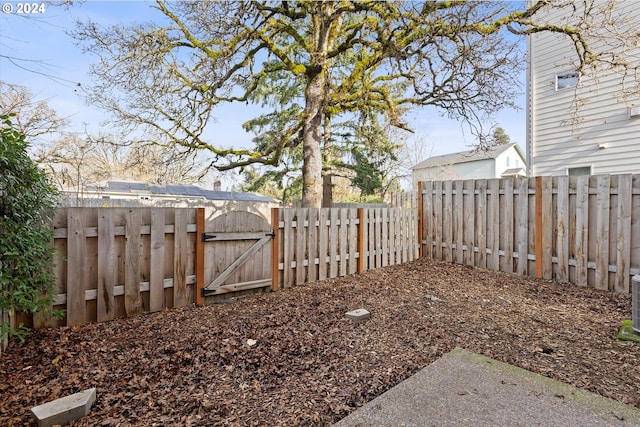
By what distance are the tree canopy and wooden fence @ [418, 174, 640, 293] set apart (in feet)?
5.99

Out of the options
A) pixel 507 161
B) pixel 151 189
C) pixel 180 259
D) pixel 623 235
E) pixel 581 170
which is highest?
pixel 507 161

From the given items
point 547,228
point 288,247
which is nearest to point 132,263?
point 288,247

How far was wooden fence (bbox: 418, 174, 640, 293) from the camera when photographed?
14.2 feet

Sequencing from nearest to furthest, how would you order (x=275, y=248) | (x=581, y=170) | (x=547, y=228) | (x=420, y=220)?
1. (x=275, y=248)
2. (x=547, y=228)
3. (x=420, y=220)
4. (x=581, y=170)

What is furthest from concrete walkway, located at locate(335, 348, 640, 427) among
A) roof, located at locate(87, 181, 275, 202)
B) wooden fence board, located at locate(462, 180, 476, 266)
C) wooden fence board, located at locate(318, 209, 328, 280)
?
roof, located at locate(87, 181, 275, 202)

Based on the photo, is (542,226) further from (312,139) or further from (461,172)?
(461,172)

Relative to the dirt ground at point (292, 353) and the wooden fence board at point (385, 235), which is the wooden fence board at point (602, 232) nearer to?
the dirt ground at point (292, 353)

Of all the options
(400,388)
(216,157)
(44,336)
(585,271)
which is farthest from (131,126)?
(585,271)

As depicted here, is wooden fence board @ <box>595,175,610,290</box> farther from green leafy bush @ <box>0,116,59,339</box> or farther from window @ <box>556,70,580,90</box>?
green leafy bush @ <box>0,116,59,339</box>

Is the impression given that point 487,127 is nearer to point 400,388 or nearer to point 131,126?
point 400,388

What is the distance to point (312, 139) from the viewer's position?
7094 millimetres

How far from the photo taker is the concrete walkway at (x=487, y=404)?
172 cm

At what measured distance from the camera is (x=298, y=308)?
3723 mm

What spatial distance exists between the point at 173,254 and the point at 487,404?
11.2 feet
